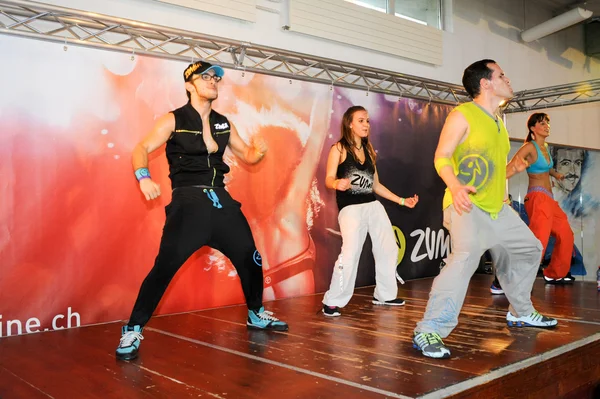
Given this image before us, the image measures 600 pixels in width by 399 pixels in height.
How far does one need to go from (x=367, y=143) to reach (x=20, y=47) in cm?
267

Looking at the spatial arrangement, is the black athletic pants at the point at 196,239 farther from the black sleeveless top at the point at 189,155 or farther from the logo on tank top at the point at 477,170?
the logo on tank top at the point at 477,170

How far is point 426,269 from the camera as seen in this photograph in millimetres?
6570

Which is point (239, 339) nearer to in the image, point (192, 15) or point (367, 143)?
point (367, 143)

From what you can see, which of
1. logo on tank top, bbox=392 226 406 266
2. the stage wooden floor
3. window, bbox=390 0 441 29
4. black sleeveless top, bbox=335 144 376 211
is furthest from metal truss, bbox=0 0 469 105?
the stage wooden floor

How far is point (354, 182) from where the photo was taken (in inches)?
175

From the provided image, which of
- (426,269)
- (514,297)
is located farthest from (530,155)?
(514,297)

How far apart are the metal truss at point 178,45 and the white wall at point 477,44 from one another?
0.19 metres

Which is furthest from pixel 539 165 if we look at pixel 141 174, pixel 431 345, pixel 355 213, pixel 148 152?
pixel 141 174

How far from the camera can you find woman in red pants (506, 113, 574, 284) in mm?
5402

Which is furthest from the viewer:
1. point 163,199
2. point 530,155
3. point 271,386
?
point 530,155

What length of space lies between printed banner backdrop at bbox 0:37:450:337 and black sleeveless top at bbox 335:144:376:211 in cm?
90

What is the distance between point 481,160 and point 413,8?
4624 millimetres

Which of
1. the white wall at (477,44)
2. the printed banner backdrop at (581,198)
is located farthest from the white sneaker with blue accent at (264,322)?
the printed banner backdrop at (581,198)

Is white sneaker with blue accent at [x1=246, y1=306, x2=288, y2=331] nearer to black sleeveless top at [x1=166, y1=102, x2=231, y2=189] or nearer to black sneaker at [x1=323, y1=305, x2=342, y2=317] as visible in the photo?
black sneaker at [x1=323, y1=305, x2=342, y2=317]
